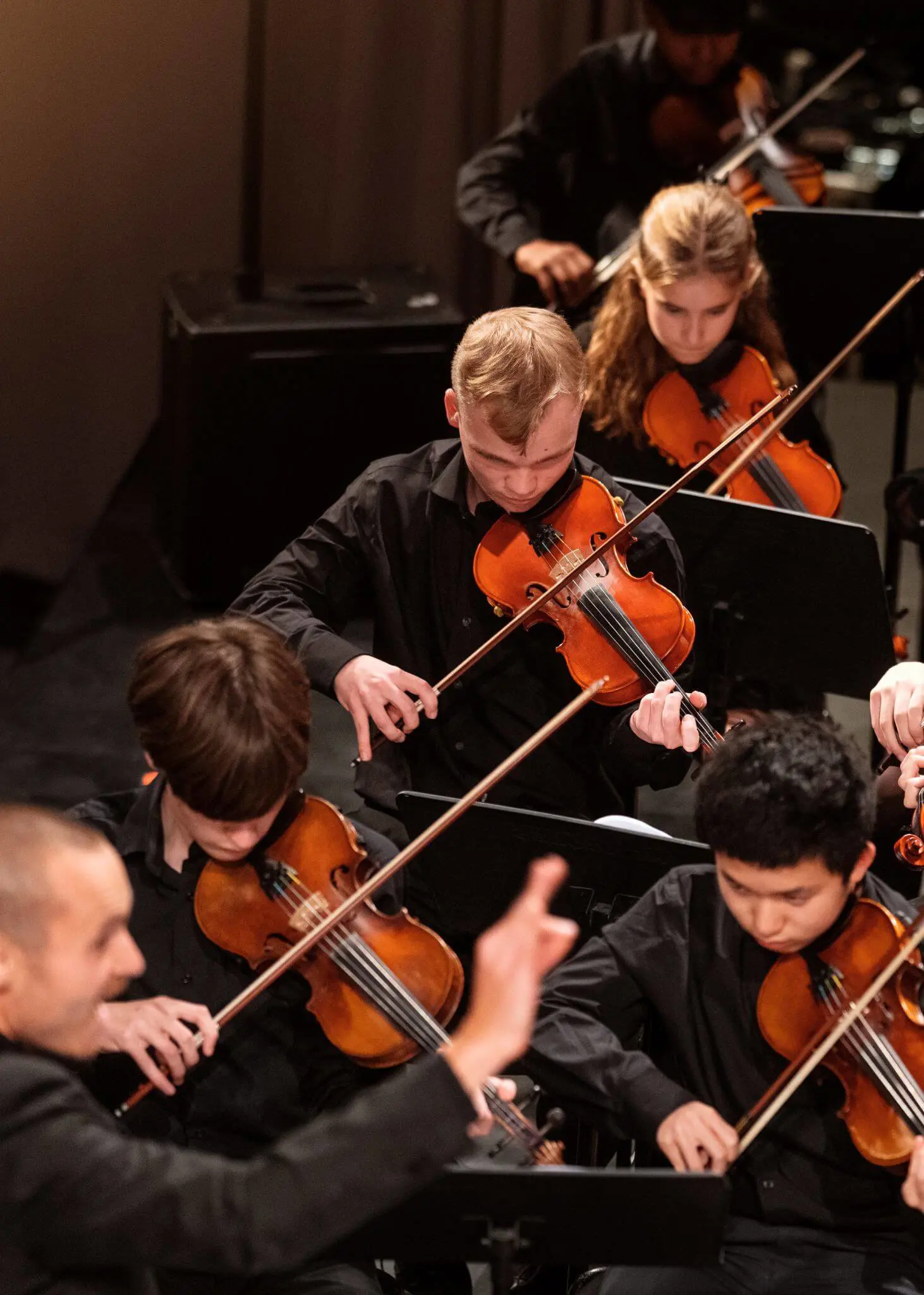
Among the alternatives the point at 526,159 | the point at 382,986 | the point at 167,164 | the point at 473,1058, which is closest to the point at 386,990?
the point at 382,986

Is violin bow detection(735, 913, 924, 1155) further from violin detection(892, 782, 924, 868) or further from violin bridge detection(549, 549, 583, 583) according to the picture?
violin bridge detection(549, 549, 583, 583)

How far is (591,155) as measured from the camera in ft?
13.0

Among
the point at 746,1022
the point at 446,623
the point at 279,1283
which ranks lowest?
the point at 279,1283

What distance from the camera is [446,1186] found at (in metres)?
1.50

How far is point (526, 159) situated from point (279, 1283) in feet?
9.18

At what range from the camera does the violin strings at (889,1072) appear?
169 centimetres

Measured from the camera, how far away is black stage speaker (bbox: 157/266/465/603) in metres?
3.85

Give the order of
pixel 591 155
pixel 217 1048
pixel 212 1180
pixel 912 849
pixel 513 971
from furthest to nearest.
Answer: pixel 591 155 → pixel 912 849 → pixel 217 1048 → pixel 212 1180 → pixel 513 971

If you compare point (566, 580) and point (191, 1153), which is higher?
point (566, 580)

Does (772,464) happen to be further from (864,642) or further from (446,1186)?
(446,1186)

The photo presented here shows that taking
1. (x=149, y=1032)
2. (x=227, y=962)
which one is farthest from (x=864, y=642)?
(x=149, y=1032)

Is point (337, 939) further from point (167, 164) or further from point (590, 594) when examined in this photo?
point (167, 164)

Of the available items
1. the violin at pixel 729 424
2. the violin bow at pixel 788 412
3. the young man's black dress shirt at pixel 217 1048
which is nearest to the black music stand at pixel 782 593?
the violin bow at pixel 788 412

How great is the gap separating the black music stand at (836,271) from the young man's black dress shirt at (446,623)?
84 centimetres
